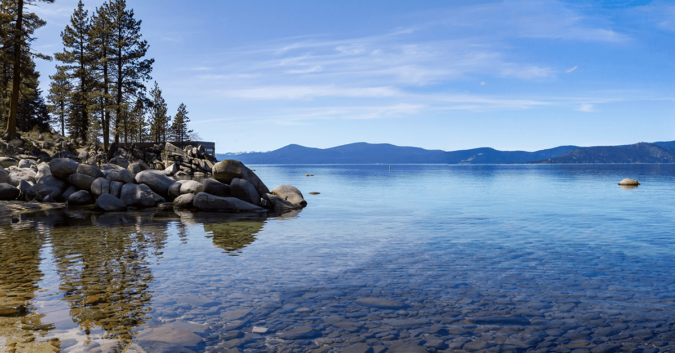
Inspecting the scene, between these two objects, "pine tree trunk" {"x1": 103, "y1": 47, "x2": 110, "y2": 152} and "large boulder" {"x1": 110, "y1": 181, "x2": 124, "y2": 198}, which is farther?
"pine tree trunk" {"x1": 103, "y1": 47, "x2": 110, "y2": 152}

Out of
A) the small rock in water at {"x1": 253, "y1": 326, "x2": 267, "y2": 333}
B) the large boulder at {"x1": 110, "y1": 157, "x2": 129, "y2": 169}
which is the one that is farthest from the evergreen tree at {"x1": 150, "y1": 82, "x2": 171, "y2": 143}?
the small rock in water at {"x1": 253, "y1": 326, "x2": 267, "y2": 333}

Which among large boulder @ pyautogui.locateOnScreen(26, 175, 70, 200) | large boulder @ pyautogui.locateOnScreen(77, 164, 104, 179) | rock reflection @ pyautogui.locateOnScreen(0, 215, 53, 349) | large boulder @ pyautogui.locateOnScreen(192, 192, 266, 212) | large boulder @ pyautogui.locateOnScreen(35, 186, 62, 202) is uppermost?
large boulder @ pyautogui.locateOnScreen(77, 164, 104, 179)

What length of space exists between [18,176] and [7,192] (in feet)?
6.84

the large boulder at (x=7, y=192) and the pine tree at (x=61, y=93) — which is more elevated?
the pine tree at (x=61, y=93)

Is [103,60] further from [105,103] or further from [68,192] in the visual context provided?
[68,192]

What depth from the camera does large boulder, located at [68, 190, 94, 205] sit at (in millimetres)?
24406

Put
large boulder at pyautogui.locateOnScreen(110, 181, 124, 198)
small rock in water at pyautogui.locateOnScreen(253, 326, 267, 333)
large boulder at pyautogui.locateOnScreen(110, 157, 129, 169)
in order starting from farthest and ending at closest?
large boulder at pyautogui.locateOnScreen(110, 157, 129, 169) < large boulder at pyautogui.locateOnScreen(110, 181, 124, 198) < small rock in water at pyautogui.locateOnScreen(253, 326, 267, 333)

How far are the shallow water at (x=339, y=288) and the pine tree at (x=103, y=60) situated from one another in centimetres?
2845

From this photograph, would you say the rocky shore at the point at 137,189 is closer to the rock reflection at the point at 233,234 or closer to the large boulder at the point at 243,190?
the large boulder at the point at 243,190

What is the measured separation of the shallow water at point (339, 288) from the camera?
19.7 feet

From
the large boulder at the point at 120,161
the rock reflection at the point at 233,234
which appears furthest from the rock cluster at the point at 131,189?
the large boulder at the point at 120,161

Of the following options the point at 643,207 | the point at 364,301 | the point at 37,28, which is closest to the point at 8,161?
the point at 37,28

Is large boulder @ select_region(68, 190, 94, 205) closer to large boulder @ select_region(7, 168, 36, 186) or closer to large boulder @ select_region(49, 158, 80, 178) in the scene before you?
large boulder @ select_region(49, 158, 80, 178)

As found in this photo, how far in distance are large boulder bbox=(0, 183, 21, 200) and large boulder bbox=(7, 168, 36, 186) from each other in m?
1.26
